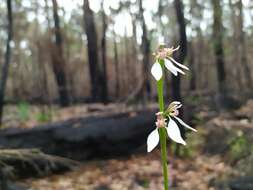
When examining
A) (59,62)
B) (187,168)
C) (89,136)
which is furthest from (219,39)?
(187,168)

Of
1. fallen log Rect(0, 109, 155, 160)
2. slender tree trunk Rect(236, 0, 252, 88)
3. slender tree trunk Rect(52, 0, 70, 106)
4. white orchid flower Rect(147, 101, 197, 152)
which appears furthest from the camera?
slender tree trunk Rect(236, 0, 252, 88)

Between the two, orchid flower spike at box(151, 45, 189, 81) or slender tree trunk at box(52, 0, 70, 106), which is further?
slender tree trunk at box(52, 0, 70, 106)

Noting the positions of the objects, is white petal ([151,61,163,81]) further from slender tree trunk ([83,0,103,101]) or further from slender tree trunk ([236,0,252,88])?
slender tree trunk ([236,0,252,88])

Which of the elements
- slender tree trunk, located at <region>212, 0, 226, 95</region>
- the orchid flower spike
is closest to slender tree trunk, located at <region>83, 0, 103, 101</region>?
slender tree trunk, located at <region>212, 0, 226, 95</region>

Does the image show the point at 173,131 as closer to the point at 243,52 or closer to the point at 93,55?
the point at 93,55

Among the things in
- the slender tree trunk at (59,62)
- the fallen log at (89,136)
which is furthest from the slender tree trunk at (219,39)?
the fallen log at (89,136)

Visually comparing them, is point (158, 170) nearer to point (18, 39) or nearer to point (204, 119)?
point (204, 119)

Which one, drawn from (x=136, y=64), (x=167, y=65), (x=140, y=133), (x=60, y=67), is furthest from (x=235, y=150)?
(x=136, y=64)
